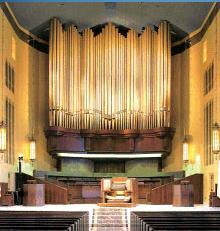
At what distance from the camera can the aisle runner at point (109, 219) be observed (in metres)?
10.9

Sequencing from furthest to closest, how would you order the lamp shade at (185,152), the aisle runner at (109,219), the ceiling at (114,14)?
the lamp shade at (185,152) < the ceiling at (114,14) < the aisle runner at (109,219)

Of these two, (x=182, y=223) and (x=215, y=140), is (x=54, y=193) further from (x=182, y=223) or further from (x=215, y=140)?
(x=182, y=223)

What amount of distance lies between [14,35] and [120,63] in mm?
3418

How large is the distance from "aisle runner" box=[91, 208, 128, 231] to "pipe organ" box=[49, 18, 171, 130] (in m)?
4.99

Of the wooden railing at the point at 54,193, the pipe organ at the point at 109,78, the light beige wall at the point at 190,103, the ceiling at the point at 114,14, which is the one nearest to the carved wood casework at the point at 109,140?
the pipe organ at the point at 109,78

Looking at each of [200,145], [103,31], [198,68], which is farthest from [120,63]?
[200,145]

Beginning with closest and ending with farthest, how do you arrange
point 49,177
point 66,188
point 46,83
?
point 66,188 < point 49,177 < point 46,83

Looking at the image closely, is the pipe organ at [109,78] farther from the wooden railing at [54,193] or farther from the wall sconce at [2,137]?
the wall sconce at [2,137]

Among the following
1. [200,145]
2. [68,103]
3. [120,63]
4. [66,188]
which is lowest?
[66,188]

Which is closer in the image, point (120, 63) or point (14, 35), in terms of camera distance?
point (14, 35)

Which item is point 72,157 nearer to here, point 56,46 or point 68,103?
point 68,103

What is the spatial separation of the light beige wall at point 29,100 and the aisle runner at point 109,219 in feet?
14.7

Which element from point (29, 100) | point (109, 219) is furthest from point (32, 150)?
point (109, 219)

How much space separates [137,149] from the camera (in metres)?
18.6
